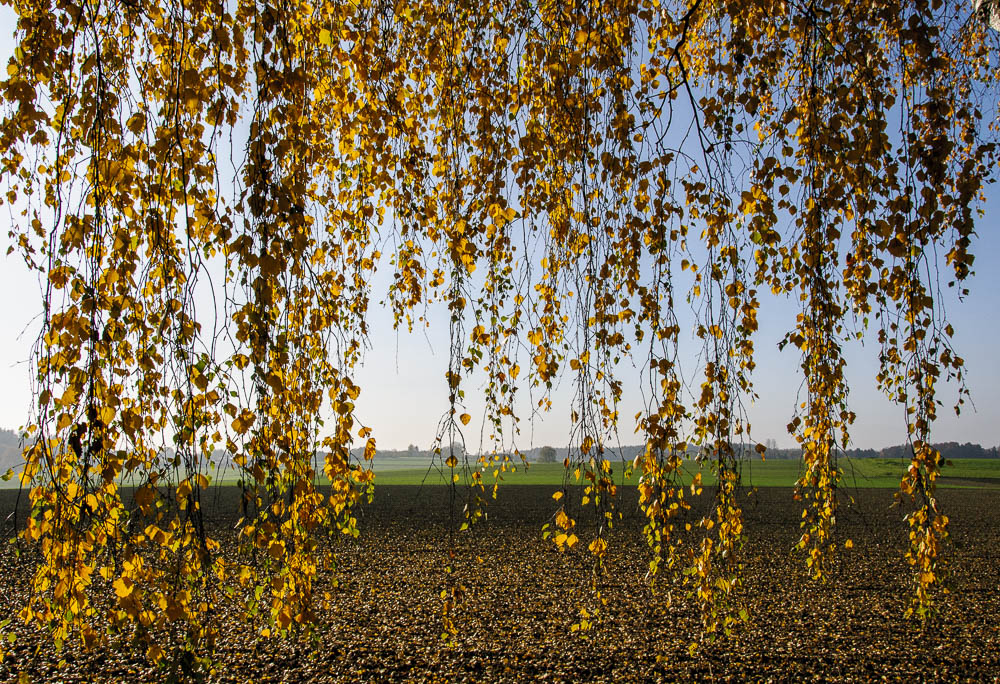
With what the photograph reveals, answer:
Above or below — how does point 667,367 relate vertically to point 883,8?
below

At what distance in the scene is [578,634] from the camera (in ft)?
19.9

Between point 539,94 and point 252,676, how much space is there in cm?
506

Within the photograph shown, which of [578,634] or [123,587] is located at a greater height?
[123,587]

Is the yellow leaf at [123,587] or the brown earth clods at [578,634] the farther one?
the brown earth clods at [578,634]

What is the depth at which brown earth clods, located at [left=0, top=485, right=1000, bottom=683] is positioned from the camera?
519 centimetres

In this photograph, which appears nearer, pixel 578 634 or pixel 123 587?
pixel 123 587

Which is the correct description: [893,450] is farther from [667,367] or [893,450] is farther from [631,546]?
[667,367]

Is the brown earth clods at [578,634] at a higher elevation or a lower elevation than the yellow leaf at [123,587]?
lower

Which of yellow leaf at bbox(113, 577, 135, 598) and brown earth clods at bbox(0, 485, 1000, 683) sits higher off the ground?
yellow leaf at bbox(113, 577, 135, 598)

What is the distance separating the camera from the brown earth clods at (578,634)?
5191 millimetres

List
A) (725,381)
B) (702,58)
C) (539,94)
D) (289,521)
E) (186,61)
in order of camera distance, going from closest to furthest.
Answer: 1. (186,61)
2. (289,521)
3. (725,381)
4. (539,94)
5. (702,58)

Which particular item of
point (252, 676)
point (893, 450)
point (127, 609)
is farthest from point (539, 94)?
point (893, 450)

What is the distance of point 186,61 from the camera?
5.67 ft

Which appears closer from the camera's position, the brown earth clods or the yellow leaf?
the yellow leaf
